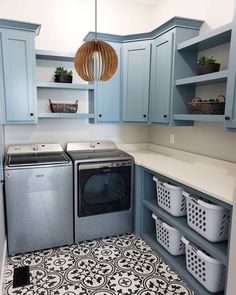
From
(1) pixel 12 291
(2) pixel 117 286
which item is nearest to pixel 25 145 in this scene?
(1) pixel 12 291

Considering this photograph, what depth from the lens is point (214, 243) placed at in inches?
69.7

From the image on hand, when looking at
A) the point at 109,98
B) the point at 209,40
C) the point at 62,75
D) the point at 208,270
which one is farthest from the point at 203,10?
the point at 208,270

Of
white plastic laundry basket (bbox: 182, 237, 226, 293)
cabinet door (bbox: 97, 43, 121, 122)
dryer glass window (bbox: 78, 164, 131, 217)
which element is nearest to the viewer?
white plastic laundry basket (bbox: 182, 237, 226, 293)

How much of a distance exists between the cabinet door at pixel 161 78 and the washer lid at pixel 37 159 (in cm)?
120

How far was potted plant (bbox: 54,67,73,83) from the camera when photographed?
2906mm

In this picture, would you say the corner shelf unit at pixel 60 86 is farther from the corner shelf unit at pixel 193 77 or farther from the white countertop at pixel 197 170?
the corner shelf unit at pixel 193 77

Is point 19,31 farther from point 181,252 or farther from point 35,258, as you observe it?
point 181,252

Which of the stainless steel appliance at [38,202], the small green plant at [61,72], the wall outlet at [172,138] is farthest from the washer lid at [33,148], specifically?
the wall outlet at [172,138]

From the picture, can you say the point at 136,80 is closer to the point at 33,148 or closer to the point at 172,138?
the point at 172,138

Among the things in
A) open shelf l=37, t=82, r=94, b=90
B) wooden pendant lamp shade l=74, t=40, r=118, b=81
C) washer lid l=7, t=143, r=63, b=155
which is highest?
wooden pendant lamp shade l=74, t=40, r=118, b=81

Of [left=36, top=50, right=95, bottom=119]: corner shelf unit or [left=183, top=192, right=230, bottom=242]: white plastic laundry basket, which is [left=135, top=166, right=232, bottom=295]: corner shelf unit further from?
[left=36, top=50, right=95, bottom=119]: corner shelf unit

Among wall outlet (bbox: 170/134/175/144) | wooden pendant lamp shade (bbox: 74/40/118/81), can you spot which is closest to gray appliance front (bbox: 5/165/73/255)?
wooden pendant lamp shade (bbox: 74/40/118/81)

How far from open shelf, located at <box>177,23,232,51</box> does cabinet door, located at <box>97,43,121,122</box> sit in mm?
888

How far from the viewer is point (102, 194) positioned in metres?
2.72
